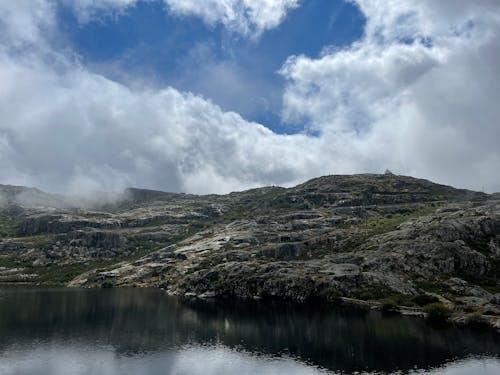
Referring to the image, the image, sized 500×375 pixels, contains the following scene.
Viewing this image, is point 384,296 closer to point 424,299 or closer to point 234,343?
point 424,299

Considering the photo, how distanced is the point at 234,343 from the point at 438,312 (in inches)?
2970

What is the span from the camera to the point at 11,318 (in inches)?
5561

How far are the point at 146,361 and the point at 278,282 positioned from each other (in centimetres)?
11501

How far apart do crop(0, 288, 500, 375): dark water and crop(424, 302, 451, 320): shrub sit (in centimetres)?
672

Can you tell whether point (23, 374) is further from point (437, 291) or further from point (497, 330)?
point (437, 291)

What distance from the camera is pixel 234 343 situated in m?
110

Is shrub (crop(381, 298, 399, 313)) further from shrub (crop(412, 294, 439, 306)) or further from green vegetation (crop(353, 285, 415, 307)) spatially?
shrub (crop(412, 294, 439, 306))

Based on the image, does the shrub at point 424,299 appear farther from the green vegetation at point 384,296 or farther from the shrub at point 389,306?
the shrub at point 389,306

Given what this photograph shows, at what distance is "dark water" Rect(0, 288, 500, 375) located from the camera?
86625 millimetres

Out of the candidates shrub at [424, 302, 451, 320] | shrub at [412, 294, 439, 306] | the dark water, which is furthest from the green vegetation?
the dark water


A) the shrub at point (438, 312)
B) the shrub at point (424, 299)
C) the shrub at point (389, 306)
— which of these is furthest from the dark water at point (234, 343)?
the shrub at point (424, 299)

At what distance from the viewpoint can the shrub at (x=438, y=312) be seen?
138 meters

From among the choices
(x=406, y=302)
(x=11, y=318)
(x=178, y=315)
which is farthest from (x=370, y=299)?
(x=11, y=318)

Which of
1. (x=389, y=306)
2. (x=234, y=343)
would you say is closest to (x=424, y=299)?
(x=389, y=306)
